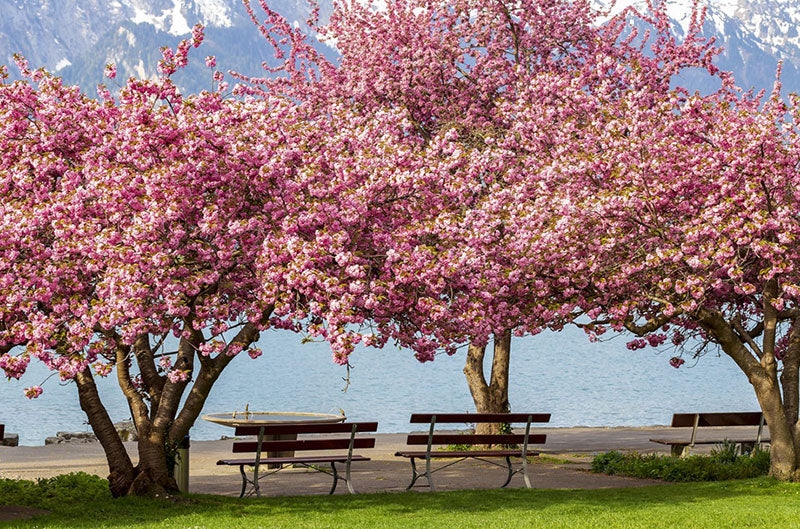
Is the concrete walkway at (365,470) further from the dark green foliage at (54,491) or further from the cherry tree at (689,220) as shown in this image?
the cherry tree at (689,220)

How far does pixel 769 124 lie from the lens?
43.2 ft

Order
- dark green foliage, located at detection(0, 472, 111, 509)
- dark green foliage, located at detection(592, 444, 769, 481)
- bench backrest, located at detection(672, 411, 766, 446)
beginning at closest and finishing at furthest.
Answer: dark green foliage, located at detection(0, 472, 111, 509) → dark green foliage, located at detection(592, 444, 769, 481) → bench backrest, located at detection(672, 411, 766, 446)

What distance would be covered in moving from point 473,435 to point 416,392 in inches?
1850

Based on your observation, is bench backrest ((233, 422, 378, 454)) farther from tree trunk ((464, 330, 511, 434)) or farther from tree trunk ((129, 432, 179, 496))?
tree trunk ((464, 330, 511, 434))

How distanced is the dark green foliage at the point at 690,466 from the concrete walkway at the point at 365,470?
391 millimetres

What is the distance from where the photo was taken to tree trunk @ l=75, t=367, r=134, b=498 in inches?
504

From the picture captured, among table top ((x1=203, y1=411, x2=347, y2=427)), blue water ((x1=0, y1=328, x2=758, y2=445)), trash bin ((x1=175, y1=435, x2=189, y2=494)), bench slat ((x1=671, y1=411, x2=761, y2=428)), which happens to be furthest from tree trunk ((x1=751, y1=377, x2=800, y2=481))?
blue water ((x1=0, y1=328, x2=758, y2=445))

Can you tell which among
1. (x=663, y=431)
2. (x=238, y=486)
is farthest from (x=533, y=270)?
(x=663, y=431)

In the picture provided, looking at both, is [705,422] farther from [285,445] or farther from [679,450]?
[285,445]

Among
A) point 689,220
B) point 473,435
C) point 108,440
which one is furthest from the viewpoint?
point 473,435

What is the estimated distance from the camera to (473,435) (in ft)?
47.3

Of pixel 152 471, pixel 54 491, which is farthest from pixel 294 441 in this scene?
pixel 54 491

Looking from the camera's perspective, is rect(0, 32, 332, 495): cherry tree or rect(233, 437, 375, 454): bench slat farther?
rect(233, 437, 375, 454): bench slat

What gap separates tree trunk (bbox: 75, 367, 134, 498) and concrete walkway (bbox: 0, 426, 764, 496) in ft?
5.80
